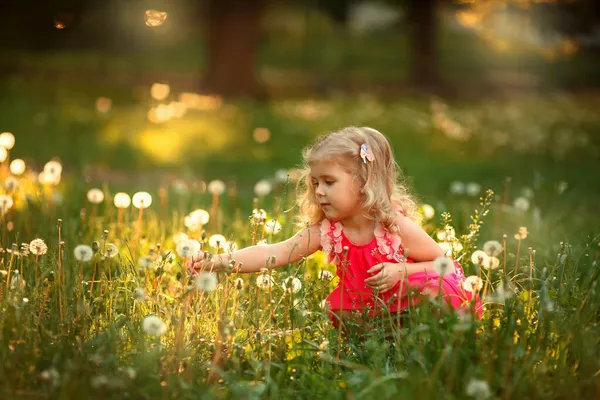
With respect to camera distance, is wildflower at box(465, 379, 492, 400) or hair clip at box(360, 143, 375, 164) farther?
hair clip at box(360, 143, 375, 164)

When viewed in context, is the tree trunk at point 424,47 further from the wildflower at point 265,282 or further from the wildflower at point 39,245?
the wildflower at point 39,245

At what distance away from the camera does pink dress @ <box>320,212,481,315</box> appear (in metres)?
3.34

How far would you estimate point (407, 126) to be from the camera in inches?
489

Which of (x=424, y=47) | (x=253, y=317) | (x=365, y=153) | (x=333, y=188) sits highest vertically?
(x=424, y=47)

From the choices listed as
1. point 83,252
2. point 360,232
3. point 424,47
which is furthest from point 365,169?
point 424,47

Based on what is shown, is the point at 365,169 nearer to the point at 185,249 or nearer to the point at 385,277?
the point at 385,277

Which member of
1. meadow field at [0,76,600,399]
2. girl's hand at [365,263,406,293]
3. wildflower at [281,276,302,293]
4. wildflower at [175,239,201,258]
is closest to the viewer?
meadow field at [0,76,600,399]

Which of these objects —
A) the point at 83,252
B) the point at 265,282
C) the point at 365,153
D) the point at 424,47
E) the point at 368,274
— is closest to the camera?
the point at 83,252

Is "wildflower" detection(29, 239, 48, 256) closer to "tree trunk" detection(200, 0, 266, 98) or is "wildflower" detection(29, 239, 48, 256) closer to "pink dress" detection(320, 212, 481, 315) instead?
"pink dress" detection(320, 212, 481, 315)

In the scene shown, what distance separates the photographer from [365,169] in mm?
3410

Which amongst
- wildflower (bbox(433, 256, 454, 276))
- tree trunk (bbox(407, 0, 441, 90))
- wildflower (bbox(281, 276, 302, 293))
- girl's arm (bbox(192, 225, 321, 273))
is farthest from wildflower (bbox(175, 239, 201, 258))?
tree trunk (bbox(407, 0, 441, 90))

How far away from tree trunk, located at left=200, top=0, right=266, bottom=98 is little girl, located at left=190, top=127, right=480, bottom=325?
40.7 feet

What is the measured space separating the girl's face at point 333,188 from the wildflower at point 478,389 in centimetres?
123

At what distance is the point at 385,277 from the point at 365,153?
21.9 inches
